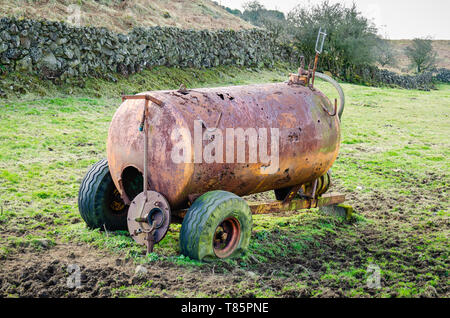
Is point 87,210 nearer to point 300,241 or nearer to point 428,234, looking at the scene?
point 300,241

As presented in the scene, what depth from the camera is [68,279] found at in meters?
4.26

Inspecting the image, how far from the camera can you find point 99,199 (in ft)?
18.2

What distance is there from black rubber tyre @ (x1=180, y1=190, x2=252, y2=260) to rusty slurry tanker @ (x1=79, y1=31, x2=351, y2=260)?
0.03ft

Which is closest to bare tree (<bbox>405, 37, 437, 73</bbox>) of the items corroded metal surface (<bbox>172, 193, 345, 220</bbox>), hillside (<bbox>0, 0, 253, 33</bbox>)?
hillside (<bbox>0, 0, 253, 33</bbox>)

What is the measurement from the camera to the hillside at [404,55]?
143ft

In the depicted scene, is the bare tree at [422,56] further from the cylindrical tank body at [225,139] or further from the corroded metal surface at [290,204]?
the cylindrical tank body at [225,139]

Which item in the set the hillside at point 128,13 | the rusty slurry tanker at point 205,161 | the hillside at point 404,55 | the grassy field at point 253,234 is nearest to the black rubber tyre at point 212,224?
the rusty slurry tanker at point 205,161

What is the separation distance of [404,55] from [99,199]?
48882mm

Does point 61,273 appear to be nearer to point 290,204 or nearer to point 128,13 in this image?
point 290,204
